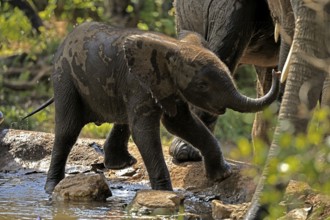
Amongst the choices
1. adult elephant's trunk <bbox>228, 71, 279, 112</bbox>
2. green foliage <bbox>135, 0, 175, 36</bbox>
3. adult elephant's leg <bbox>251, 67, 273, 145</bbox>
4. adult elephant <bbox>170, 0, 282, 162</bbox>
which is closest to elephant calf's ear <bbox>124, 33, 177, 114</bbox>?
adult elephant's trunk <bbox>228, 71, 279, 112</bbox>

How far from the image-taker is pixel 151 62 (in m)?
5.54

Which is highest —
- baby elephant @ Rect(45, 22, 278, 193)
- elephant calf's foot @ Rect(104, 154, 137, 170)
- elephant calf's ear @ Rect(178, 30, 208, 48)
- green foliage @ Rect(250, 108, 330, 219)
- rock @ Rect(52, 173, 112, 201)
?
green foliage @ Rect(250, 108, 330, 219)

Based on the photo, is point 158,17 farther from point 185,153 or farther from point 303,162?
point 303,162

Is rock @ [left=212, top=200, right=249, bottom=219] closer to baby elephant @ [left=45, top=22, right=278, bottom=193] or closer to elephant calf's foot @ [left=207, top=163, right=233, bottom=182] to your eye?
baby elephant @ [left=45, top=22, right=278, bottom=193]

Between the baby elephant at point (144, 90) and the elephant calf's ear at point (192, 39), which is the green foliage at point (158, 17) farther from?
the elephant calf's ear at point (192, 39)

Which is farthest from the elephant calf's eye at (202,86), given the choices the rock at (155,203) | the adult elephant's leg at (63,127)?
the adult elephant's leg at (63,127)

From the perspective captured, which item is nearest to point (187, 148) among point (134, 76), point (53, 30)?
point (134, 76)

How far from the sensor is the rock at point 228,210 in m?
5.04

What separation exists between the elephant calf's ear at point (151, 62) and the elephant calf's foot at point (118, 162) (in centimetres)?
92

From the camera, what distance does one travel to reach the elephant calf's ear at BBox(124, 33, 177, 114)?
5.52 meters

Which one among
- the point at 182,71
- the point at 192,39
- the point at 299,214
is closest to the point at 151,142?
the point at 182,71

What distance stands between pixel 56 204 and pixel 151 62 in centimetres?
83

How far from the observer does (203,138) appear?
573 cm

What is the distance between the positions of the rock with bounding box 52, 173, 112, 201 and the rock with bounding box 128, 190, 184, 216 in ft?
1.35
